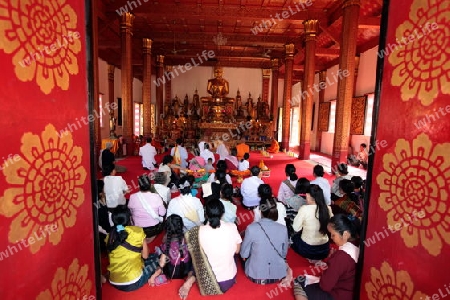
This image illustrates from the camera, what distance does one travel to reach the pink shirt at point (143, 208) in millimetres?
3412

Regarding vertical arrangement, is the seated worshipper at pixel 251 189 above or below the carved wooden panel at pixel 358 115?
below

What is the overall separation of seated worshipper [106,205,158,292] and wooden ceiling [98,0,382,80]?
8.64m

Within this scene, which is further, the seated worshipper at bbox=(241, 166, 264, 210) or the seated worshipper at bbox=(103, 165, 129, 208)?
the seated worshipper at bbox=(241, 166, 264, 210)

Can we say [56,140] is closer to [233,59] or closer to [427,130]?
[427,130]

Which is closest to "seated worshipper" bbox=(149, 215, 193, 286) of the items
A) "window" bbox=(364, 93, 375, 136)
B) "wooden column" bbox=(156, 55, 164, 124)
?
"window" bbox=(364, 93, 375, 136)

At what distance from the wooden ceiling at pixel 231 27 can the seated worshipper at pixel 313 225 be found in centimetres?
799

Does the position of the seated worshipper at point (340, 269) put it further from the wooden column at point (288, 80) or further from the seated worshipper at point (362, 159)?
the wooden column at point (288, 80)

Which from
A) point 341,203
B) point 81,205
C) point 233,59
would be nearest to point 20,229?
point 81,205

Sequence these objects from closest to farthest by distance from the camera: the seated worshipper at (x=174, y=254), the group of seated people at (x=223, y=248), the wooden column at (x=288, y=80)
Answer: the group of seated people at (x=223, y=248), the seated worshipper at (x=174, y=254), the wooden column at (x=288, y=80)

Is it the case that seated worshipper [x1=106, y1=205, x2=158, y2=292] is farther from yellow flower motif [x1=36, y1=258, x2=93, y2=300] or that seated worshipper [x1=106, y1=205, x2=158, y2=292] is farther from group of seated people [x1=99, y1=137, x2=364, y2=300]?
yellow flower motif [x1=36, y1=258, x2=93, y2=300]

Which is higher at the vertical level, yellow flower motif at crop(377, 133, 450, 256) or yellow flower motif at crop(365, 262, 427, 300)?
yellow flower motif at crop(377, 133, 450, 256)

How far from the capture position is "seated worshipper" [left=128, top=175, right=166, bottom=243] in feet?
11.1

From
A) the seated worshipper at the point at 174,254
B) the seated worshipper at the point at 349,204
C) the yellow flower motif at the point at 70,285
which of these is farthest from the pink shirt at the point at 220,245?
the seated worshipper at the point at 349,204

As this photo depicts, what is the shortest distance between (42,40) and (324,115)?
1469cm
